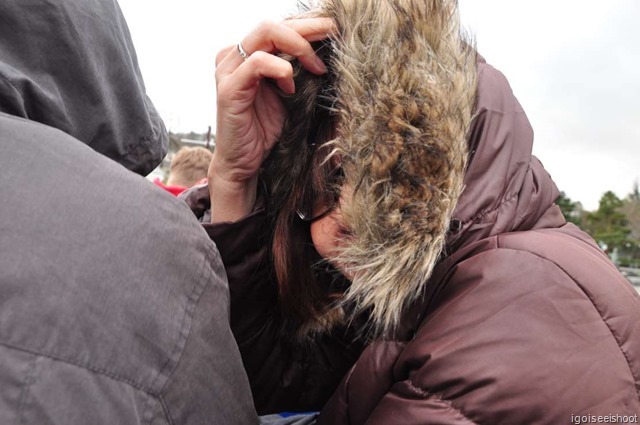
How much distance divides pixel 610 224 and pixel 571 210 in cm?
340

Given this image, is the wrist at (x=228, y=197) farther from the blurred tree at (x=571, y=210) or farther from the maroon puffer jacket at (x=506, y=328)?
the blurred tree at (x=571, y=210)

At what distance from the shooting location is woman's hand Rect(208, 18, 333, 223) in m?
1.38

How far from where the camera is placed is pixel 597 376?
896mm

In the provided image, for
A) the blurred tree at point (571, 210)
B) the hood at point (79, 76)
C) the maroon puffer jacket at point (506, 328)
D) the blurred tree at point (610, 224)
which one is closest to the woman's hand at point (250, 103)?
the hood at point (79, 76)

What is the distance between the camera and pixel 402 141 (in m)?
1.09

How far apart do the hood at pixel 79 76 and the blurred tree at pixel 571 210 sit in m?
41.6

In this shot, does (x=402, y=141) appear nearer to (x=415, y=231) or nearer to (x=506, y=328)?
(x=415, y=231)

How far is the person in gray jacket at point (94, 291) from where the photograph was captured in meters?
0.54

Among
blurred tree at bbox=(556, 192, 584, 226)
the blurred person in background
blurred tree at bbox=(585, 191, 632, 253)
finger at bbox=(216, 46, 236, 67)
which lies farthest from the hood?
blurred tree at bbox=(585, 191, 632, 253)

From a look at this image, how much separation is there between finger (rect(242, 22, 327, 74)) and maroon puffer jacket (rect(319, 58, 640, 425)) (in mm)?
490

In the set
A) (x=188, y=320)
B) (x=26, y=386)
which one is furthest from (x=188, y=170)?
(x=26, y=386)

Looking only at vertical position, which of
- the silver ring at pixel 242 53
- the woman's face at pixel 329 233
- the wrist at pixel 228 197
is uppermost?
the silver ring at pixel 242 53

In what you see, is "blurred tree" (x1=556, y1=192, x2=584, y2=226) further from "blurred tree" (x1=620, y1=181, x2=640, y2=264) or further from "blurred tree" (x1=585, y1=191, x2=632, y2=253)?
"blurred tree" (x1=620, y1=181, x2=640, y2=264)

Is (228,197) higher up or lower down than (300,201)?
lower down
